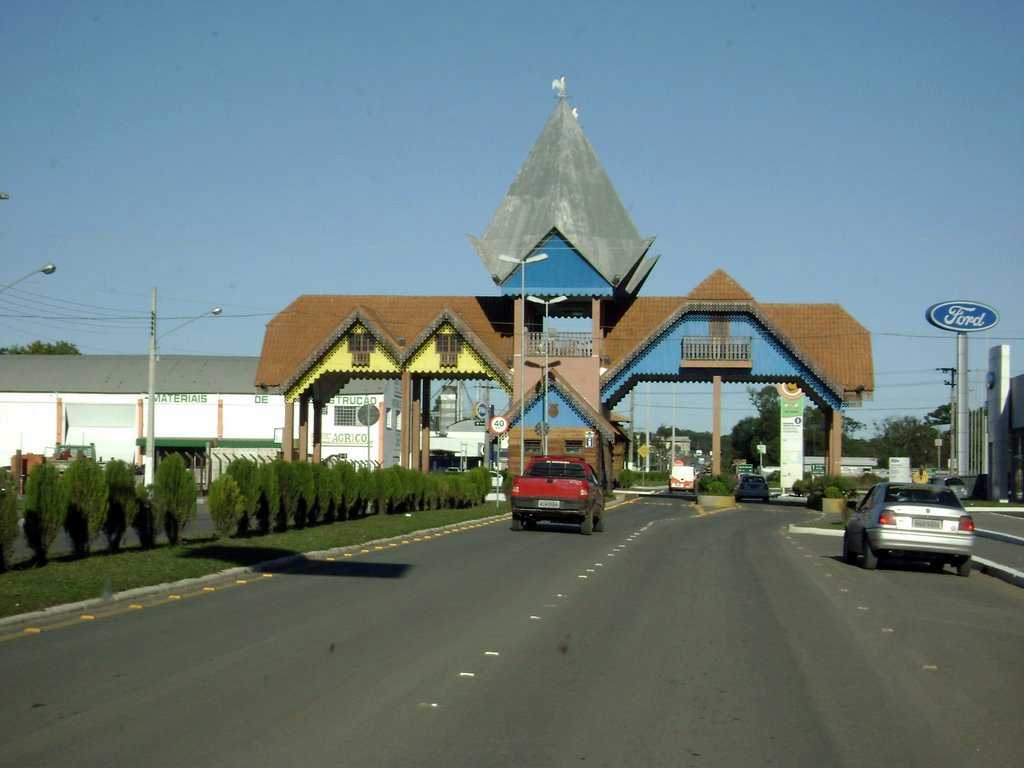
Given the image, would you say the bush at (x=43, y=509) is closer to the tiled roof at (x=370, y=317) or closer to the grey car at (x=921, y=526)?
the grey car at (x=921, y=526)

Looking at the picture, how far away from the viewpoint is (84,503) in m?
17.7

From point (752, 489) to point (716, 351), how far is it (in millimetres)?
12657

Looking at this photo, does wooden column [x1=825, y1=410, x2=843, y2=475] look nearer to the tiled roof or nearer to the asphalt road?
the tiled roof

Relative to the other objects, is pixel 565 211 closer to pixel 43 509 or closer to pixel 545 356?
pixel 545 356

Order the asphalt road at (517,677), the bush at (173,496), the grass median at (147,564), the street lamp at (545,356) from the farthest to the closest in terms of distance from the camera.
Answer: the street lamp at (545,356) < the bush at (173,496) < the grass median at (147,564) < the asphalt road at (517,677)

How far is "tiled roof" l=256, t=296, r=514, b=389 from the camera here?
57656mm

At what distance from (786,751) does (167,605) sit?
26.4 ft

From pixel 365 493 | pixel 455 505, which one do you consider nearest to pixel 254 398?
pixel 455 505

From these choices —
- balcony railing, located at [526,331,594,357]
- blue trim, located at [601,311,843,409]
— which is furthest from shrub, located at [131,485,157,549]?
blue trim, located at [601,311,843,409]

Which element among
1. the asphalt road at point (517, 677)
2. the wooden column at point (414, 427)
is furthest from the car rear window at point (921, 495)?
the wooden column at point (414, 427)

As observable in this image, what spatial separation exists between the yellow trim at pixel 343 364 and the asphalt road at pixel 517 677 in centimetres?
3957

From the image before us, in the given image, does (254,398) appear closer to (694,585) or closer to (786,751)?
(694,585)

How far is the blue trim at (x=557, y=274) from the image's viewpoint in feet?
184

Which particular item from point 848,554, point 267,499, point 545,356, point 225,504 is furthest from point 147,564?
point 545,356
